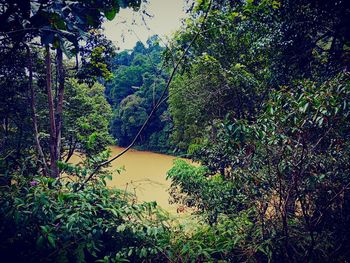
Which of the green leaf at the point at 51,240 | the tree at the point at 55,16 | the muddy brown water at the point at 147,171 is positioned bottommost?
the muddy brown water at the point at 147,171

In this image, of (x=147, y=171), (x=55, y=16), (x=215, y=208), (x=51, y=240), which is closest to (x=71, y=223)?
(x=51, y=240)

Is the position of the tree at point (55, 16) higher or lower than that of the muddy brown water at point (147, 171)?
higher

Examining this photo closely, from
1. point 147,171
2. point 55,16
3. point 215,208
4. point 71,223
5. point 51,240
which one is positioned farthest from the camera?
point 147,171

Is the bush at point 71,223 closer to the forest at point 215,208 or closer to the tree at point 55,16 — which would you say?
the forest at point 215,208

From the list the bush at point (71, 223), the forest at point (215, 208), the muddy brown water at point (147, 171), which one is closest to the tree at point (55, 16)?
the forest at point (215, 208)

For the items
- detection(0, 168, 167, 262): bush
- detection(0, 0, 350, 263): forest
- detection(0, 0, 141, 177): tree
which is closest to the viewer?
detection(0, 0, 141, 177): tree

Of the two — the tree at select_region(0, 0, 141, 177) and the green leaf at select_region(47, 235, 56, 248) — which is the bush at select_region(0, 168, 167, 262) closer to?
the green leaf at select_region(47, 235, 56, 248)

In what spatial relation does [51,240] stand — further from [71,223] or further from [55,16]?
[55,16]

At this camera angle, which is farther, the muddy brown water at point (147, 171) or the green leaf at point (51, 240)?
the muddy brown water at point (147, 171)

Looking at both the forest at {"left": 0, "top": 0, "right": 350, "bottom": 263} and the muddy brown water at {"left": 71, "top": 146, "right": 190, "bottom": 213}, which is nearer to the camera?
the forest at {"left": 0, "top": 0, "right": 350, "bottom": 263}

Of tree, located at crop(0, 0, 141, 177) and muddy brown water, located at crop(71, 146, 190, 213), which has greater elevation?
tree, located at crop(0, 0, 141, 177)

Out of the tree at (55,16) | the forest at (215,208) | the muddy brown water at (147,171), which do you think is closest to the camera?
the tree at (55,16)

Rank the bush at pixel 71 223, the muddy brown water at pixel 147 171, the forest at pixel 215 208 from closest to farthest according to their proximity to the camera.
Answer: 1. the forest at pixel 215 208
2. the bush at pixel 71 223
3. the muddy brown water at pixel 147 171

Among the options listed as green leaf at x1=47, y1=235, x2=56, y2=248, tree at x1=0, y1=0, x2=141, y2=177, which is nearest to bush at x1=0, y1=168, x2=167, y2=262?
green leaf at x1=47, y1=235, x2=56, y2=248
